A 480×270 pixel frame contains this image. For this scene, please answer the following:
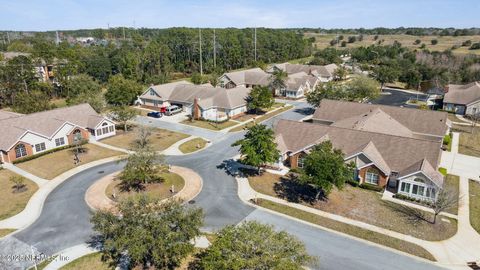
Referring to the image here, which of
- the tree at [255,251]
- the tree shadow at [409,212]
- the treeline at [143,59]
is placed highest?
the treeline at [143,59]

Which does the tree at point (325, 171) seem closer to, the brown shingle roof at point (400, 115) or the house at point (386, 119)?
the house at point (386, 119)

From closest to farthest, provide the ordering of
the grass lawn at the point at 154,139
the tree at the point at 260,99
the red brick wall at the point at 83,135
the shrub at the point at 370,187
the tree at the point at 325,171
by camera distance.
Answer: the tree at the point at 325,171 → the shrub at the point at 370,187 → the red brick wall at the point at 83,135 → the grass lawn at the point at 154,139 → the tree at the point at 260,99

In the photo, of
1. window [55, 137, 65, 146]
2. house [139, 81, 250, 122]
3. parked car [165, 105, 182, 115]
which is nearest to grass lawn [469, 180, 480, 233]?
house [139, 81, 250, 122]

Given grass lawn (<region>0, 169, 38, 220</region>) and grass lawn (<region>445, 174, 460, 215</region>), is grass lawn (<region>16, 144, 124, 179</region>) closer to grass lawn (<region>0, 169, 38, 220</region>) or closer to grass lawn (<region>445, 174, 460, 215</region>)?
grass lawn (<region>0, 169, 38, 220</region>)

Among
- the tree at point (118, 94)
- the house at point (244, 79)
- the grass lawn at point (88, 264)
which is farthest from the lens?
the house at point (244, 79)

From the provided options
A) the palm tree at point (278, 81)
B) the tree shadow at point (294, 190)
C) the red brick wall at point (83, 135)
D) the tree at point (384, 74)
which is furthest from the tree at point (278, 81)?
the red brick wall at point (83, 135)

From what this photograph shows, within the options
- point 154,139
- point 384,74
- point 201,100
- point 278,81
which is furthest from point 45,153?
point 384,74
